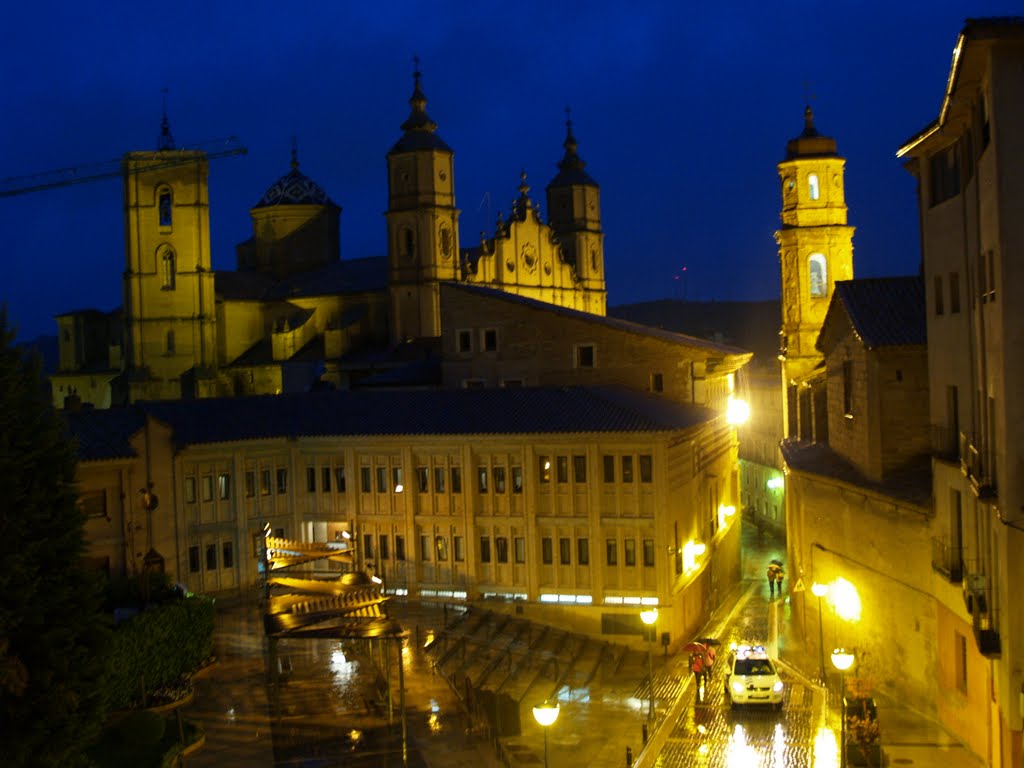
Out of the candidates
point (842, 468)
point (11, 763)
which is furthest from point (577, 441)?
point (11, 763)

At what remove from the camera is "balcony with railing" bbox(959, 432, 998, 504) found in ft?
79.1

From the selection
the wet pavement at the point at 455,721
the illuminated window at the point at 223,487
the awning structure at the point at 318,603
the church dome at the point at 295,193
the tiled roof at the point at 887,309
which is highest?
the church dome at the point at 295,193

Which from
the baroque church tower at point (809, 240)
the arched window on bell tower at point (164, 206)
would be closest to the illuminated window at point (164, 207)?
the arched window on bell tower at point (164, 206)

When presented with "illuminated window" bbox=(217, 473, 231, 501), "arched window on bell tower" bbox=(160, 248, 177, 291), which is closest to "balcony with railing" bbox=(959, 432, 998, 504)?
"illuminated window" bbox=(217, 473, 231, 501)

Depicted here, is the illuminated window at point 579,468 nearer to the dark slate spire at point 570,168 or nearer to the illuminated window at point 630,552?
the illuminated window at point 630,552

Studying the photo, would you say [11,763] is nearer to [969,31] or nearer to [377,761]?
[377,761]

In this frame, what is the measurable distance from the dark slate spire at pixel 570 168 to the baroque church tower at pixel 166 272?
28166 mm

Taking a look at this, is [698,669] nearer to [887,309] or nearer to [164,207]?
[887,309]

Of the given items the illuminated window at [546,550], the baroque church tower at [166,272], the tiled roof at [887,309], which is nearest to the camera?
the tiled roof at [887,309]

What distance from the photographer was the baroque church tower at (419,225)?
254ft

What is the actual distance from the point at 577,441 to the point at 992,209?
19961 mm

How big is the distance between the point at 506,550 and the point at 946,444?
56.5ft

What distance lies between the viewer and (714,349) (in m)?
51.1

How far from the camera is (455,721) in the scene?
29.8 m
